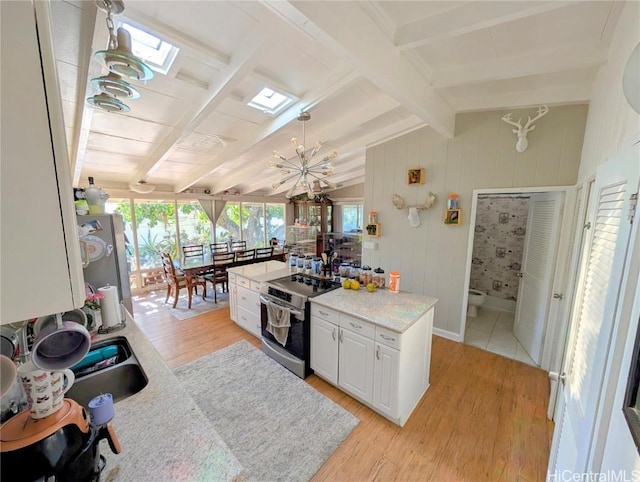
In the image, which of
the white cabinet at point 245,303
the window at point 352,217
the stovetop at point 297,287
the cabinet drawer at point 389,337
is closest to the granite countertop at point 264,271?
the white cabinet at point 245,303

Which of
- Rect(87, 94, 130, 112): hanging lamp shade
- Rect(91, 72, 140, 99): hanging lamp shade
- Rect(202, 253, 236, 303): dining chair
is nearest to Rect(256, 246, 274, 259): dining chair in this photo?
Rect(202, 253, 236, 303): dining chair

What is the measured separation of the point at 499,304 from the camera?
4.39 m

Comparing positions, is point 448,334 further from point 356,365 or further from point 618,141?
point 618,141

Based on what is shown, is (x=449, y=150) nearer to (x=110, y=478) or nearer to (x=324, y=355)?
(x=324, y=355)

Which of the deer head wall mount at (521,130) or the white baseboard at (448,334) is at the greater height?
the deer head wall mount at (521,130)

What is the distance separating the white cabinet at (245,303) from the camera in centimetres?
326

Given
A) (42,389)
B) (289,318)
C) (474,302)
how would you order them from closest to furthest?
1. (42,389)
2. (289,318)
3. (474,302)

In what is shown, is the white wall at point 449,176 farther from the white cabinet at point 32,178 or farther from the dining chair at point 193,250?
the dining chair at point 193,250

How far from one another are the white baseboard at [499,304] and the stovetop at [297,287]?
330 cm

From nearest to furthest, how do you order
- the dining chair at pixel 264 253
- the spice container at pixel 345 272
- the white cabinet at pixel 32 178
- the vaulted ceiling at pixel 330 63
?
the white cabinet at pixel 32 178 < the vaulted ceiling at pixel 330 63 < the spice container at pixel 345 272 < the dining chair at pixel 264 253

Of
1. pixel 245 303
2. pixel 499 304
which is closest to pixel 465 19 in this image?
pixel 245 303

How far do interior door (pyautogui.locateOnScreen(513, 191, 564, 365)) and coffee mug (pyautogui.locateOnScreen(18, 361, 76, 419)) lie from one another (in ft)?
12.3

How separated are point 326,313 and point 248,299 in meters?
1.46

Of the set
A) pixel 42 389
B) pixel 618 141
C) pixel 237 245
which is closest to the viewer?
pixel 42 389
